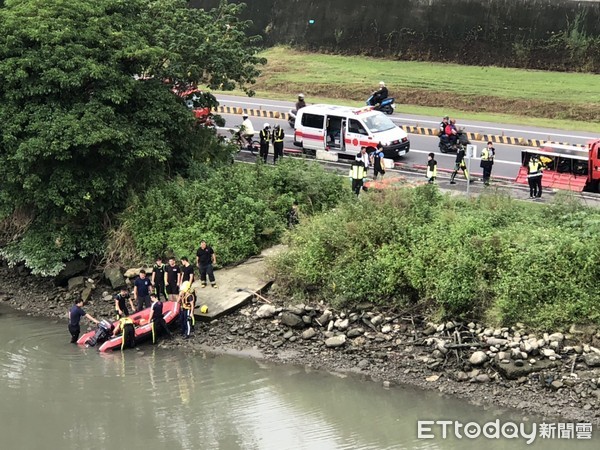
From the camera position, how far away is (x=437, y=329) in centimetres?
1730

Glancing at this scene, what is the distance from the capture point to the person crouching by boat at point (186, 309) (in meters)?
18.5

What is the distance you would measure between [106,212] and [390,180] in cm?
774

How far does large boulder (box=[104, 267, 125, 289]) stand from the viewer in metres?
21.0

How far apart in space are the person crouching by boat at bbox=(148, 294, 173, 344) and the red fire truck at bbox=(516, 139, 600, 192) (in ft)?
39.2

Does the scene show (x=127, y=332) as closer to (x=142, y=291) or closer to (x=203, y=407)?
(x=142, y=291)

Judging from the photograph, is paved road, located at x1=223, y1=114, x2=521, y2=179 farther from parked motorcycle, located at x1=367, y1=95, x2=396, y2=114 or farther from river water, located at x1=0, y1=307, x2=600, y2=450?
river water, located at x1=0, y1=307, x2=600, y2=450

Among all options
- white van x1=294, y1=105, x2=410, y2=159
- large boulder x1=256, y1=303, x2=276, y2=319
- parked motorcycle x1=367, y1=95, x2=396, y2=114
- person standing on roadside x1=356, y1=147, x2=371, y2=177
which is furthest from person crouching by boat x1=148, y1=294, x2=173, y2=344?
parked motorcycle x1=367, y1=95, x2=396, y2=114

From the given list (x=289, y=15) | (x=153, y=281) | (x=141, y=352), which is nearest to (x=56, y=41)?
(x=153, y=281)

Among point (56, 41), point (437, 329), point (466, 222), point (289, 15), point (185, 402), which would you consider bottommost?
point (185, 402)

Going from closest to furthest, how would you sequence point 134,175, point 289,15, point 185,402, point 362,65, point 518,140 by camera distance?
point 185,402
point 134,175
point 518,140
point 362,65
point 289,15

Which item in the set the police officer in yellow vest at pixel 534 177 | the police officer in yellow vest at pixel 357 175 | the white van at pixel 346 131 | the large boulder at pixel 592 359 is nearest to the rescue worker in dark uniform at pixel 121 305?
the police officer in yellow vest at pixel 357 175

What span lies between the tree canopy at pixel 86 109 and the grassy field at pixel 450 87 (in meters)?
13.5

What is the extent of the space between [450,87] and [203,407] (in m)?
23.4

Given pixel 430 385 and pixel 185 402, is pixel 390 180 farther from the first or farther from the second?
pixel 185 402
